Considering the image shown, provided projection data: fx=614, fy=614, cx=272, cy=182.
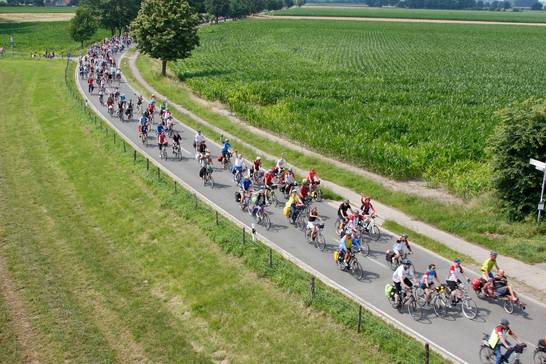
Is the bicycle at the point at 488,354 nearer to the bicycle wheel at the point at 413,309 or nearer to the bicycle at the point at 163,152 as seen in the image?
the bicycle wheel at the point at 413,309

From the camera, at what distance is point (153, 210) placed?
1147 inches

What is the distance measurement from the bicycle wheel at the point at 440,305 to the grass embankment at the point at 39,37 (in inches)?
3475

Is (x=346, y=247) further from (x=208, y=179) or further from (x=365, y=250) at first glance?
(x=208, y=179)

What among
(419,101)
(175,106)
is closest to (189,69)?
(175,106)

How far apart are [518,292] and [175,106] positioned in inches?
1438

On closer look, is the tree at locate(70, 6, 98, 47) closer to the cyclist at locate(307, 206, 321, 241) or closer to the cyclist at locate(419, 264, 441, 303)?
the cyclist at locate(307, 206, 321, 241)

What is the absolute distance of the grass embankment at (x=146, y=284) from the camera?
18000 mm

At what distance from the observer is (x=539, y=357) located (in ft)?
51.5

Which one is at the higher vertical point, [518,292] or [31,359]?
[518,292]

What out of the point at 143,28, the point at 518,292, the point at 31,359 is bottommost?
the point at 31,359

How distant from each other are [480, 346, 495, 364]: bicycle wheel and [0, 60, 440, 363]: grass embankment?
1.22 meters

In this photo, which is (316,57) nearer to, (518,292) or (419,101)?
(419,101)

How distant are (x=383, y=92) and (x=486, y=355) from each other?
41.5 meters

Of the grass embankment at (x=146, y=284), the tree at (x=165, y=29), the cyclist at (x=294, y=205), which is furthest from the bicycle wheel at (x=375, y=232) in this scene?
the tree at (x=165, y=29)
